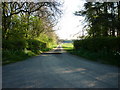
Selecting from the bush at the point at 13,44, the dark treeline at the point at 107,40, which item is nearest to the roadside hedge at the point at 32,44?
the bush at the point at 13,44

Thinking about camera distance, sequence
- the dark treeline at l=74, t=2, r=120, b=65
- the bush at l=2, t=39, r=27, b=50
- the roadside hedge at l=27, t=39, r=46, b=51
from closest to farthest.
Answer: the dark treeline at l=74, t=2, r=120, b=65 < the bush at l=2, t=39, r=27, b=50 < the roadside hedge at l=27, t=39, r=46, b=51

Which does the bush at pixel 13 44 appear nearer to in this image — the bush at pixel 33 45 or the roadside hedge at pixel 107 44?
the bush at pixel 33 45

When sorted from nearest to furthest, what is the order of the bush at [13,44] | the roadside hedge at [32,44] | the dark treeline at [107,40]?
1. the dark treeline at [107,40]
2. the bush at [13,44]
3. the roadside hedge at [32,44]

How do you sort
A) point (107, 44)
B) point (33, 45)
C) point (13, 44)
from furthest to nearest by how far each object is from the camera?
point (33, 45) → point (13, 44) → point (107, 44)

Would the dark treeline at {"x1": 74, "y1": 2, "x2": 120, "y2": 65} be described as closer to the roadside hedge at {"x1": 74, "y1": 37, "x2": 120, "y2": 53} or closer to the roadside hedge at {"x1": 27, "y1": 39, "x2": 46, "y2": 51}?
the roadside hedge at {"x1": 74, "y1": 37, "x2": 120, "y2": 53}

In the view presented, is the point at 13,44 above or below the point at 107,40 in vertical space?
below

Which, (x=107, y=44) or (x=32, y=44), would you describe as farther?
(x=32, y=44)

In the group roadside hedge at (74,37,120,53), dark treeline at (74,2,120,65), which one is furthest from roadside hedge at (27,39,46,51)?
roadside hedge at (74,37,120,53)

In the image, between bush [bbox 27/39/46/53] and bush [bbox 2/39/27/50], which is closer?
bush [bbox 2/39/27/50]

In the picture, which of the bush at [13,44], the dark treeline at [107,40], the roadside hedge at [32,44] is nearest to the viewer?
the dark treeline at [107,40]

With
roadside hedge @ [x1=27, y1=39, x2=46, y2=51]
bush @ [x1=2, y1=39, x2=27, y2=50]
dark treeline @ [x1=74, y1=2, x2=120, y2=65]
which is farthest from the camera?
roadside hedge @ [x1=27, y1=39, x2=46, y2=51]

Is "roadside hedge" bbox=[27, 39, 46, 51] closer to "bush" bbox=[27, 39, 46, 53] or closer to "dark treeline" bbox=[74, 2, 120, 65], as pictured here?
"bush" bbox=[27, 39, 46, 53]

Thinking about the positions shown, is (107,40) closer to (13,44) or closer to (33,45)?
(13,44)

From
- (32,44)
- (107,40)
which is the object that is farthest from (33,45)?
(107,40)
